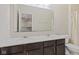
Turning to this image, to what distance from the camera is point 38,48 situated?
160 cm

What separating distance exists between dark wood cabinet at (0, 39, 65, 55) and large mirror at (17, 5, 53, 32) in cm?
32

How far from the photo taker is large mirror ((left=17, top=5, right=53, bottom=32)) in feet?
5.92

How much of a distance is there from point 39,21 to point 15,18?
0.34 meters

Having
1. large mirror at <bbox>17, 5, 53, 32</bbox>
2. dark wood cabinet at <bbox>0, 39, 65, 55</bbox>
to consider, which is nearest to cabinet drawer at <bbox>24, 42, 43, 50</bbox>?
dark wood cabinet at <bbox>0, 39, 65, 55</bbox>

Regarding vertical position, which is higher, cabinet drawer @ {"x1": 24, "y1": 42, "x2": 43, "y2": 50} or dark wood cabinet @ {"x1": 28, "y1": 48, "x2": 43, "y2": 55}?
cabinet drawer @ {"x1": 24, "y1": 42, "x2": 43, "y2": 50}

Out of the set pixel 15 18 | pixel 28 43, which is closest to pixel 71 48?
pixel 28 43

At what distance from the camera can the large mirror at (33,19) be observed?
1806 mm

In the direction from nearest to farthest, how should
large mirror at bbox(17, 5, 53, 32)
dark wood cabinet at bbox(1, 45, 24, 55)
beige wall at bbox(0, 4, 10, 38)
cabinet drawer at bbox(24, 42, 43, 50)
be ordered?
dark wood cabinet at bbox(1, 45, 24, 55), cabinet drawer at bbox(24, 42, 43, 50), beige wall at bbox(0, 4, 10, 38), large mirror at bbox(17, 5, 53, 32)

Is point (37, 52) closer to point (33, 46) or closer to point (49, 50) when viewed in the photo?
point (33, 46)

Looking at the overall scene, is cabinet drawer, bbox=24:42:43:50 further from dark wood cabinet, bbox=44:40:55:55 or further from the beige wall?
the beige wall

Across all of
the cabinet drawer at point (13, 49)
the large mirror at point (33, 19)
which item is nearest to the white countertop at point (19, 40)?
the cabinet drawer at point (13, 49)

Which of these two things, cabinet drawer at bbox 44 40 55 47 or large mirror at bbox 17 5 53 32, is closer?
cabinet drawer at bbox 44 40 55 47

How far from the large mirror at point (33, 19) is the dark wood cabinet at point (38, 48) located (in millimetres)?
317

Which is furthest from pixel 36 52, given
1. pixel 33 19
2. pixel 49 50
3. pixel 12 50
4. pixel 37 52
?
pixel 33 19
